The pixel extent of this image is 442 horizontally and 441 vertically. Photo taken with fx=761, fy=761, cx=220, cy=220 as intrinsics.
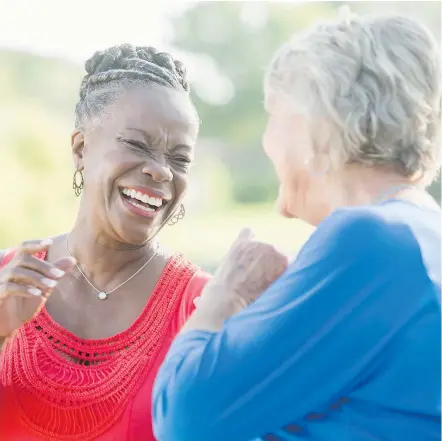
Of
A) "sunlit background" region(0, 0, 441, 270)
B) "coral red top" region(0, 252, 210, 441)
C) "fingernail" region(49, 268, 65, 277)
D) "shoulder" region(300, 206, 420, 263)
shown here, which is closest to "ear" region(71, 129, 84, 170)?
"coral red top" region(0, 252, 210, 441)

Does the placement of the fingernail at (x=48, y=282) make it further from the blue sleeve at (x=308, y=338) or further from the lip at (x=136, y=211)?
the blue sleeve at (x=308, y=338)

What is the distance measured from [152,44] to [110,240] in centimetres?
50

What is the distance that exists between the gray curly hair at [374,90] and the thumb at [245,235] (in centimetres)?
19

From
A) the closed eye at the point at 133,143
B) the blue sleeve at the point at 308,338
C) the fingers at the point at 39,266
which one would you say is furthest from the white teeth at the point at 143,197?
the blue sleeve at the point at 308,338

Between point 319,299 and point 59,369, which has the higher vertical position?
point 319,299

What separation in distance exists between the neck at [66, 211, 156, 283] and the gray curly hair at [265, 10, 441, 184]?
2.44 ft

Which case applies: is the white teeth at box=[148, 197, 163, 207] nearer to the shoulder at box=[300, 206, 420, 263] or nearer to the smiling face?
the smiling face

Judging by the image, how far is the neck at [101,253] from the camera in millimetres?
1824

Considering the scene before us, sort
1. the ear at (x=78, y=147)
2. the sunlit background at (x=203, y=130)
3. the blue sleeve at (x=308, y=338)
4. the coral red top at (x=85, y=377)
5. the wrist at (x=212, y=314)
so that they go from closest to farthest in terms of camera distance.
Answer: the blue sleeve at (x=308, y=338)
the wrist at (x=212, y=314)
the coral red top at (x=85, y=377)
the ear at (x=78, y=147)
the sunlit background at (x=203, y=130)

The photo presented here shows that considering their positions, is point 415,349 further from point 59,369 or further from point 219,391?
point 59,369

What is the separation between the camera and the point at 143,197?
1718mm

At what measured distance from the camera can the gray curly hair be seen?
1.18 meters

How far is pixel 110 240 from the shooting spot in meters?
Result: 1.81

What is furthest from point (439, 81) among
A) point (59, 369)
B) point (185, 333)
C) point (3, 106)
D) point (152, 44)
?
point (3, 106)
